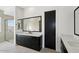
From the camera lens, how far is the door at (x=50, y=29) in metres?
3.93

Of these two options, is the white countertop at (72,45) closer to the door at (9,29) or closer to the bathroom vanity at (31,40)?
the door at (9,29)

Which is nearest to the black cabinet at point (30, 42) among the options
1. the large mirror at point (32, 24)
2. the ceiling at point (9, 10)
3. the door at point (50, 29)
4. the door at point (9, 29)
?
the door at point (50, 29)

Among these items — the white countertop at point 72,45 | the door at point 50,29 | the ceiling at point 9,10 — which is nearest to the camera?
the white countertop at point 72,45

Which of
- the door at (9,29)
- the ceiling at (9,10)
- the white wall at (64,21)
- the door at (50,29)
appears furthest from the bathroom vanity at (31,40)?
the ceiling at (9,10)

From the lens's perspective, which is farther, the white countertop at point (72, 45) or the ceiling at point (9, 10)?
the ceiling at point (9, 10)

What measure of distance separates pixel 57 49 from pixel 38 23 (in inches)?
63.9

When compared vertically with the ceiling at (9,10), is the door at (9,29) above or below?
below

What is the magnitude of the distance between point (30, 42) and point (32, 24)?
43.9 inches

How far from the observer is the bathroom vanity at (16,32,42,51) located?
12.4 ft

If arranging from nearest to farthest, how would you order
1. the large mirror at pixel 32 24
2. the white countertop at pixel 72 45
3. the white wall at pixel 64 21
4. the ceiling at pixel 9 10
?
the white countertop at pixel 72 45 → the ceiling at pixel 9 10 → the white wall at pixel 64 21 → the large mirror at pixel 32 24

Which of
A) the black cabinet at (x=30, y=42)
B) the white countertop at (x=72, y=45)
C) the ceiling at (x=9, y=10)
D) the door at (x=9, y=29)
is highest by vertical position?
the ceiling at (x=9, y=10)
